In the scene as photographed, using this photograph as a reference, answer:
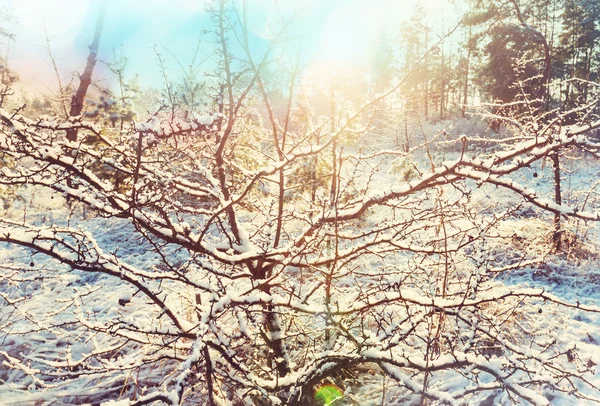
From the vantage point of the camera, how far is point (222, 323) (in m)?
4.15

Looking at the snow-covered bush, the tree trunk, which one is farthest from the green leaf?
the tree trunk

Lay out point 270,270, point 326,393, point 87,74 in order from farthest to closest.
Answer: point 87,74 < point 326,393 < point 270,270

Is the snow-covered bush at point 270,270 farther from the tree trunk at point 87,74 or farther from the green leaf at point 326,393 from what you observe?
the tree trunk at point 87,74

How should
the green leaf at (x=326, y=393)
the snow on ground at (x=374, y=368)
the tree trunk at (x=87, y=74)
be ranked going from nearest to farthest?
the green leaf at (x=326, y=393)
the snow on ground at (x=374, y=368)
the tree trunk at (x=87, y=74)

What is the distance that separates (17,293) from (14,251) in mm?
2307

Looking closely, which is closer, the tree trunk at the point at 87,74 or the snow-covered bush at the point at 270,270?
the snow-covered bush at the point at 270,270

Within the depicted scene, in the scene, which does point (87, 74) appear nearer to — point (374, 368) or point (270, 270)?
point (270, 270)

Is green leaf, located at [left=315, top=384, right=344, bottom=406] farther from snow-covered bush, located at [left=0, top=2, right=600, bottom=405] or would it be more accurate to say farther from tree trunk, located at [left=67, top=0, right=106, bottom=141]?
tree trunk, located at [left=67, top=0, right=106, bottom=141]

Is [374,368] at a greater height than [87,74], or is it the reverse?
[87,74]

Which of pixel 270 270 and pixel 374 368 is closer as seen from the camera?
pixel 270 270

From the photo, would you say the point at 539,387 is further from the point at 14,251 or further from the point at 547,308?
the point at 14,251

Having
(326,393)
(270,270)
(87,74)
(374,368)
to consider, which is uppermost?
(87,74)

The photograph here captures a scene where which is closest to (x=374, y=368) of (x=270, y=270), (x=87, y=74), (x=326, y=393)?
(x=326, y=393)

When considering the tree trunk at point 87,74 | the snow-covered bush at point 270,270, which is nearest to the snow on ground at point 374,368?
the snow-covered bush at point 270,270
